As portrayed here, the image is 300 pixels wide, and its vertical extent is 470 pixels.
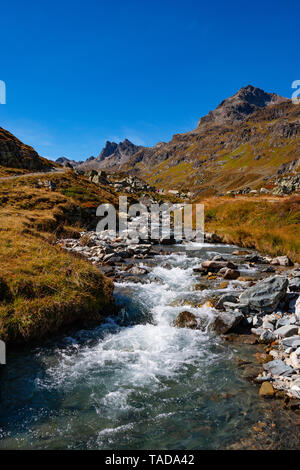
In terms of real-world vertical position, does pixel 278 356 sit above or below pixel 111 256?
below

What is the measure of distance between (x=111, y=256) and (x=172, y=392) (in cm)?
1595

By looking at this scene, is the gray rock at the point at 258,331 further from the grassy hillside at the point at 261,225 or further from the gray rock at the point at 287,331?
the grassy hillside at the point at 261,225

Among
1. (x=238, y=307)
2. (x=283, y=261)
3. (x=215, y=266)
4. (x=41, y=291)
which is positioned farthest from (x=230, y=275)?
(x=41, y=291)

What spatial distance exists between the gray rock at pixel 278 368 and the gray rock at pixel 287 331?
164 cm

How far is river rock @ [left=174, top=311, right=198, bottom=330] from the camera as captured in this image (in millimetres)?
A: 11445

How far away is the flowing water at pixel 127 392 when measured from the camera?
5914 mm

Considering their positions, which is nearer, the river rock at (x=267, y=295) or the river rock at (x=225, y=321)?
the river rock at (x=225, y=321)

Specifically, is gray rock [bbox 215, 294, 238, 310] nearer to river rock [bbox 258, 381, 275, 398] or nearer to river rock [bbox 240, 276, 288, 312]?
river rock [bbox 240, 276, 288, 312]

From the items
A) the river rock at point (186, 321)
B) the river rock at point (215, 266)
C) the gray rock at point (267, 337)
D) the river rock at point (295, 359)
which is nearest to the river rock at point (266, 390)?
the river rock at point (295, 359)

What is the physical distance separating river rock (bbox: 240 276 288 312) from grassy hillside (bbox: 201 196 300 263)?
402 inches

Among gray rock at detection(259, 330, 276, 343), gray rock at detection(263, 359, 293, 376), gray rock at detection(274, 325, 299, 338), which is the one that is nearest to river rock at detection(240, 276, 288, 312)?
gray rock at detection(274, 325, 299, 338)
